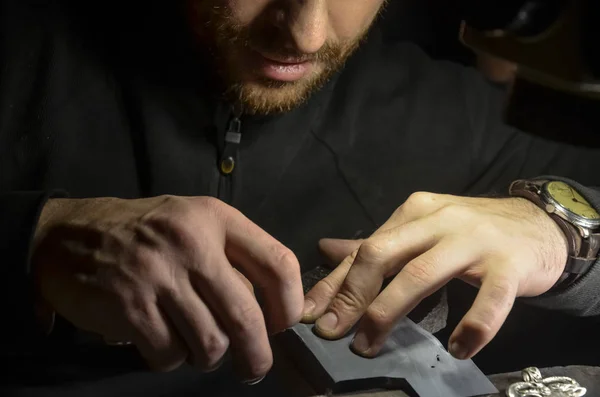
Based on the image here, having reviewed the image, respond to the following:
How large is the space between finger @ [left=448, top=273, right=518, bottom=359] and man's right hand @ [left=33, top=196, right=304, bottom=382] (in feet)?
0.64

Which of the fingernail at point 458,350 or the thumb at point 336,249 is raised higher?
the fingernail at point 458,350

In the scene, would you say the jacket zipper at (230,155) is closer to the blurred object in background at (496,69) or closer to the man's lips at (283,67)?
the man's lips at (283,67)

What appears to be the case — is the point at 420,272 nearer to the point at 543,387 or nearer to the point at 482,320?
the point at 482,320

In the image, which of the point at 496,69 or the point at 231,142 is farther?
the point at 496,69

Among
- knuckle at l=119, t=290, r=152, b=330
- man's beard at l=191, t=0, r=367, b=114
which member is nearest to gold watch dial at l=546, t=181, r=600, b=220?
man's beard at l=191, t=0, r=367, b=114

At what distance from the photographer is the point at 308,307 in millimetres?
844

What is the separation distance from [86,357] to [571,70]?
691 millimetres

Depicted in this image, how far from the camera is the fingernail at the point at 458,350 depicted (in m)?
0.80

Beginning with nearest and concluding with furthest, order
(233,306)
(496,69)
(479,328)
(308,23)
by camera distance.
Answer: (233,306), (479,328), (308,23), (496,69)

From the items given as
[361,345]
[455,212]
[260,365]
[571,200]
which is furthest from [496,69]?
[260,365]

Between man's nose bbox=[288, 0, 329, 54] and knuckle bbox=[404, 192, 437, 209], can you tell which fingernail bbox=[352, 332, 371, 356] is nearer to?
knuckle bbox=[404, 192, 437, 209]

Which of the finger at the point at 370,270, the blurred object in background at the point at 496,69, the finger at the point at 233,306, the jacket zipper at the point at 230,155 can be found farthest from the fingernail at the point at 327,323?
the blurred object in background at the point at 496,69

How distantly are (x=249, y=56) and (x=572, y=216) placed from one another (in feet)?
1.65

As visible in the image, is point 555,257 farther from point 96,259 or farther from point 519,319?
point 96,259
